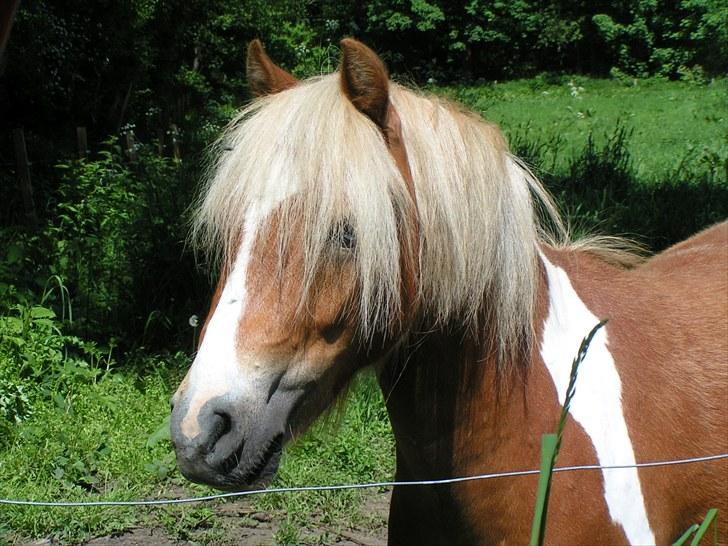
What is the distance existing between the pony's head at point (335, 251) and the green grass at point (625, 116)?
4.85m

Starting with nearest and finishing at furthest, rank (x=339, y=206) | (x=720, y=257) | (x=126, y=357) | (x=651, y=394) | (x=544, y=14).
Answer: (x=339, y=206), (x=651, y=394), (x=720, y=257), (x=126, y=357), (x=544, y=14)

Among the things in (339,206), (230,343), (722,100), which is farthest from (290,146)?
(722,100)

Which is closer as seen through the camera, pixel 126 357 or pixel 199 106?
pixel 126 357

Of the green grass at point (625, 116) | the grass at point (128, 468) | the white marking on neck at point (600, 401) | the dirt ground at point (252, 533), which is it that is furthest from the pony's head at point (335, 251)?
the green grass at point (625, 116)

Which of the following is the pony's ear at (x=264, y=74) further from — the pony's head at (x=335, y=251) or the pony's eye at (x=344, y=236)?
the pony's eye at (x=344, y=236)

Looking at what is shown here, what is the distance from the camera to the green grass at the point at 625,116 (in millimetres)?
9695

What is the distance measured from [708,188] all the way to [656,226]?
1239 millimetres

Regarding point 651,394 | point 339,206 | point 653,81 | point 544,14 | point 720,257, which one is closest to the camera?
point 339,206

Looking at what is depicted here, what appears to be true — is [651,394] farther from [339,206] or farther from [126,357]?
[126,357]

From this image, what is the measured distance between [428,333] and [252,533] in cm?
205

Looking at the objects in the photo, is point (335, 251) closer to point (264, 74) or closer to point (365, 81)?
point (365, 81)

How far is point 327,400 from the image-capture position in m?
1.81

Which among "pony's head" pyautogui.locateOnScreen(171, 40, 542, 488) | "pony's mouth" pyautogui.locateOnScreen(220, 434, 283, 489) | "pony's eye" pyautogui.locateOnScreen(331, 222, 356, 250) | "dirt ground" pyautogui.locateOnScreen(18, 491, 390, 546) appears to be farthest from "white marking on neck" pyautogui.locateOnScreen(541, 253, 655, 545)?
"dirt ground" pyautogui.locateOnScreen(18, 491, 390, 546)

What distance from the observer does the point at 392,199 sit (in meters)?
1.78
